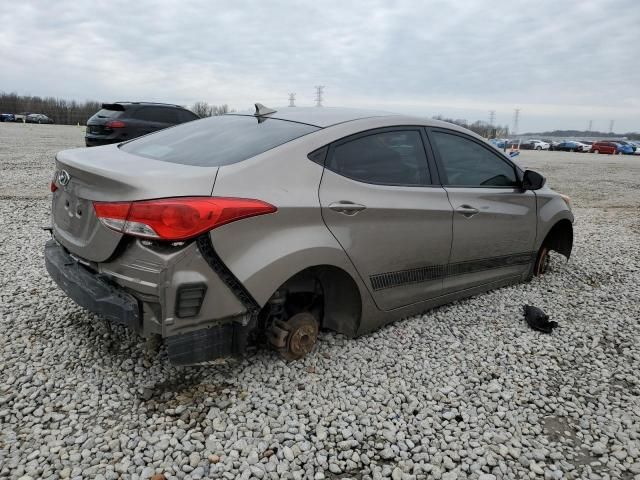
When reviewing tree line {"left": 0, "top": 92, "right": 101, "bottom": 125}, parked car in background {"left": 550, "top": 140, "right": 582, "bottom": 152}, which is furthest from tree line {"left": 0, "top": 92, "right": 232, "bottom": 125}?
parked car in background {"left": 550, "top": 140, "right": 582, "bottom": 152}

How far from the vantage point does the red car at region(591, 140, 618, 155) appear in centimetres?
4749

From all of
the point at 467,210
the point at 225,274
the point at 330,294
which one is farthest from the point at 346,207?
the point at 467,210

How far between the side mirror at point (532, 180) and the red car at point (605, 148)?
50.9 m

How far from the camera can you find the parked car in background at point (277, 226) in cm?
239

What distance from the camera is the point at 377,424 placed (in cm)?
261

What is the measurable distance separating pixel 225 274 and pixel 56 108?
6000cm

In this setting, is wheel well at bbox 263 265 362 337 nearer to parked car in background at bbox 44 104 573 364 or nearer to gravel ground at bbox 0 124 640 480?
parked car in background at bbox 44 104 573 364

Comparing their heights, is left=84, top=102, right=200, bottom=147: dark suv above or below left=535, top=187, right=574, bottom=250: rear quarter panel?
above

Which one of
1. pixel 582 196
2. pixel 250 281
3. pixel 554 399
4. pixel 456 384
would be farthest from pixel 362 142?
pixel 582 196

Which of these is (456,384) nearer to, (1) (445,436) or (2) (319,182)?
(1) (445,436)

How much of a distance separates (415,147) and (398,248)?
0.81 meters

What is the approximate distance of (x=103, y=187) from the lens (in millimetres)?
2525

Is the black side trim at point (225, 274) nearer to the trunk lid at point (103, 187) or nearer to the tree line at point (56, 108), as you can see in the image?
the trunk lid at point (103, 187)

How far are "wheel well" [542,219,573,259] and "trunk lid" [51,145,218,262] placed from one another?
3.82m
